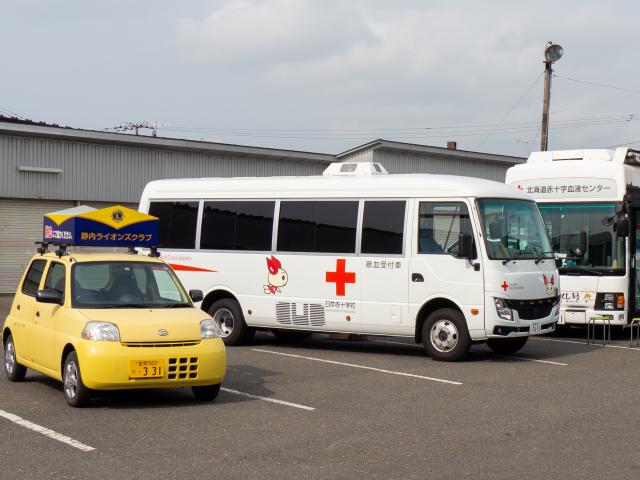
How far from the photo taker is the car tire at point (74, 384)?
33.4 ft

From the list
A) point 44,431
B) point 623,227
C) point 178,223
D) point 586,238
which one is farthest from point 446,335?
point 44,431

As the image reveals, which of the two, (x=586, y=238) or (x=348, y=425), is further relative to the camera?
(x=586, y=238)

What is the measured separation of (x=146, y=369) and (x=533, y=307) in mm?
6847

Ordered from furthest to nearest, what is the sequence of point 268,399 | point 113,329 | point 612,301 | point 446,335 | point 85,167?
point 85,167
point 612,301
point 446,335
point 268,399
point 113,329

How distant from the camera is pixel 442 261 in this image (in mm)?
14930

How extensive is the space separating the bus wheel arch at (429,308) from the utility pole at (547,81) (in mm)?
18792

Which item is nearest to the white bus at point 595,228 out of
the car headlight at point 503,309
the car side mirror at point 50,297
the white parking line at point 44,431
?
the car headlight at point 503,309

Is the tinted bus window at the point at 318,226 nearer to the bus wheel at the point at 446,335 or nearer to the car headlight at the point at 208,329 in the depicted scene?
the bus wheel at the point at 446,335

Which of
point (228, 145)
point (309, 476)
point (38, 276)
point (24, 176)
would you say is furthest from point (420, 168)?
point (309, 476)

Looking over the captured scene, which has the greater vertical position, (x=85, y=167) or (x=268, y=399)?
(x=85, y=167)

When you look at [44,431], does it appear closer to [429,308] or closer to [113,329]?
[113,329]

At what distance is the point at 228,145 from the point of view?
35594mm

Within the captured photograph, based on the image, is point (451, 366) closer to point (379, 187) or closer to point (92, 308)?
point (379, 187)

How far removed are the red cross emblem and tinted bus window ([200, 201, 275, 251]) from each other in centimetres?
148
